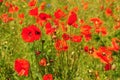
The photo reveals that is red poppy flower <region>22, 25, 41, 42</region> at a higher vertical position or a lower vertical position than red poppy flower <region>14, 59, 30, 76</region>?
higher

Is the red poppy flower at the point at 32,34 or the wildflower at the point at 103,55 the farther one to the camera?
the red poppy flower at the point at 32,34

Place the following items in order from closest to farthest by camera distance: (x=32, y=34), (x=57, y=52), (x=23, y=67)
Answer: (x=23, y=67) → (x=32, y=34) → (x=57, y=52)

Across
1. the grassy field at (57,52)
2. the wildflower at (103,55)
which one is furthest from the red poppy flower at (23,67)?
the wildflower at (103,55)

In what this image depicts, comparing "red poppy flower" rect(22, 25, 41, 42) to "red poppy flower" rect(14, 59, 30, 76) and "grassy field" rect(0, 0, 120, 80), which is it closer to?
"grassy field" rect(0, 0, 120, 80)

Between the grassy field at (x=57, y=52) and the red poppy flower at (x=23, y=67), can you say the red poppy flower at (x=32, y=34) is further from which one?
the red poppy flower at (x=23, y=67)

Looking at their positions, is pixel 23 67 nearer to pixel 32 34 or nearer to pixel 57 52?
pixel 32 34

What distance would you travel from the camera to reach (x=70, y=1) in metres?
5.92

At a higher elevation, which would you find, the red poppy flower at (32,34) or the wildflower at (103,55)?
the red poppy flower at (32,34)

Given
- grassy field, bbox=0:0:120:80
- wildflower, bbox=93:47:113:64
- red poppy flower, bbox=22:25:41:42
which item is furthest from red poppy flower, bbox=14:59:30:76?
wildflower, bbox=93:47:113:64

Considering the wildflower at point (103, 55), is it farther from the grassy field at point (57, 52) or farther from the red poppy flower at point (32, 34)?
the red poppy flower at point (32, 34)

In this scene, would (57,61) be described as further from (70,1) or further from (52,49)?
(70,1)

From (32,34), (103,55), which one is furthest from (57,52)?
(103,55)

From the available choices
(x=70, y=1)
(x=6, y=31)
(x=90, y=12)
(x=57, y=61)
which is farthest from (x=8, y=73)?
(x=70, y=1)

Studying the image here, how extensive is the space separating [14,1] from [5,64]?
2731mm
